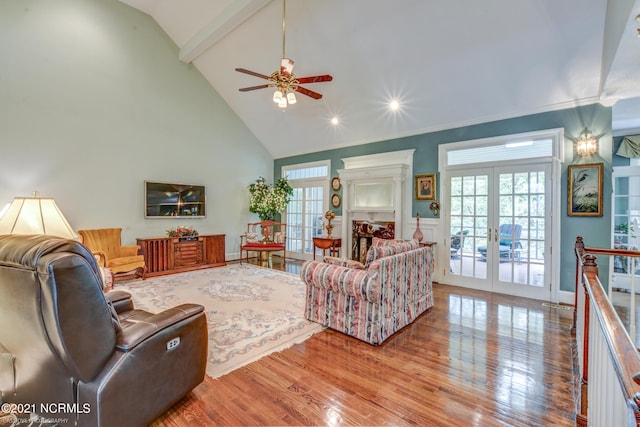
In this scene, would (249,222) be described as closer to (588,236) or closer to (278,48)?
(278,48)

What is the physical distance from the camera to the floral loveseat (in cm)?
282

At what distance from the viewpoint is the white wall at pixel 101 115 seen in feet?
15.2

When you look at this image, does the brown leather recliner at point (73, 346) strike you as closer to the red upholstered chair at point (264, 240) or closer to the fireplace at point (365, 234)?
the red upholstered chair at point (264, 240)

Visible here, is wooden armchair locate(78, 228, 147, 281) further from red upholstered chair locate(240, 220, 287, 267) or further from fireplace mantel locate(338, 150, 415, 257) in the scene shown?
fireplace mantel locate(338, 150, 415, 257)

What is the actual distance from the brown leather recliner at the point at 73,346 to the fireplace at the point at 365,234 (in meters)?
4.79

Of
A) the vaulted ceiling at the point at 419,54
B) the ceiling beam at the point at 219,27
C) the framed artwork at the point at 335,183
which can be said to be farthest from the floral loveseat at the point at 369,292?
the ceiling beam at the point at 219,27

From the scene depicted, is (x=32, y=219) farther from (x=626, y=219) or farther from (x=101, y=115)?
(x=626, y=219)

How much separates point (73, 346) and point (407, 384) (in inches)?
82.6

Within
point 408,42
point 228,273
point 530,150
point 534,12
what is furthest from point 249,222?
point 534,12

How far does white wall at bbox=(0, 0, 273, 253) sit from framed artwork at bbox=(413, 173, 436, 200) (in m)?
4.56

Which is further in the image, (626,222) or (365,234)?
(365,234)

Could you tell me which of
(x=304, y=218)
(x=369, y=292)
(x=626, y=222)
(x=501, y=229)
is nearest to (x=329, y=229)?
(x=304, y=218)

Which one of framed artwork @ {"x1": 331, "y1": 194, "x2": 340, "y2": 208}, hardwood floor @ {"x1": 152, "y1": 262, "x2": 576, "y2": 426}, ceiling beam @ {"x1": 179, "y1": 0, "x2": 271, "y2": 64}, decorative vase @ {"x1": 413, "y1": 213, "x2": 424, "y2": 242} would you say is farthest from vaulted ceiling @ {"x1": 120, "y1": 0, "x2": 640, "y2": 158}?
hardwood floor @ {"x1": 152, "y1": 262, "x2": 576, "y2": 426}

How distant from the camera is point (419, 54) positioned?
14.2 ft
